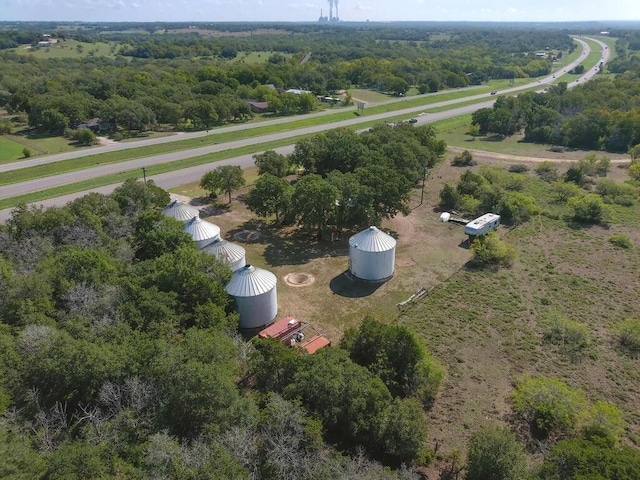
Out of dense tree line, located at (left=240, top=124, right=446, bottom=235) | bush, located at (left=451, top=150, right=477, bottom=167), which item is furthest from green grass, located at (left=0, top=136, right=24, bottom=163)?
bush, located at (left=451, top=150, right=477, bottom=167)

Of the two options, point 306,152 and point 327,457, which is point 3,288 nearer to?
point 327,457

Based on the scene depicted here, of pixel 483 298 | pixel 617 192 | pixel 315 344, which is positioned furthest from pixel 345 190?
pixel 617 192

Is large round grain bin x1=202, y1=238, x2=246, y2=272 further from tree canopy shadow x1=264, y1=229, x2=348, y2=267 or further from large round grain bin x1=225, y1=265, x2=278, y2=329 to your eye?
tree canopy shadow x1=264, y1=229, x2=348, y2=267

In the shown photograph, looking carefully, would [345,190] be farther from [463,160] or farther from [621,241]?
[463,160]

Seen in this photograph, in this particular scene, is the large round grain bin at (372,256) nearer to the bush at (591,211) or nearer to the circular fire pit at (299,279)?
the circular fire pit at (299,279)

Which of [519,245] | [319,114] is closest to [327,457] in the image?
[519,245]

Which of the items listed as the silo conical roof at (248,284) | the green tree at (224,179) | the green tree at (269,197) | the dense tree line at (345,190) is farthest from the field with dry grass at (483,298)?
the silo conical roof at (248,284)
